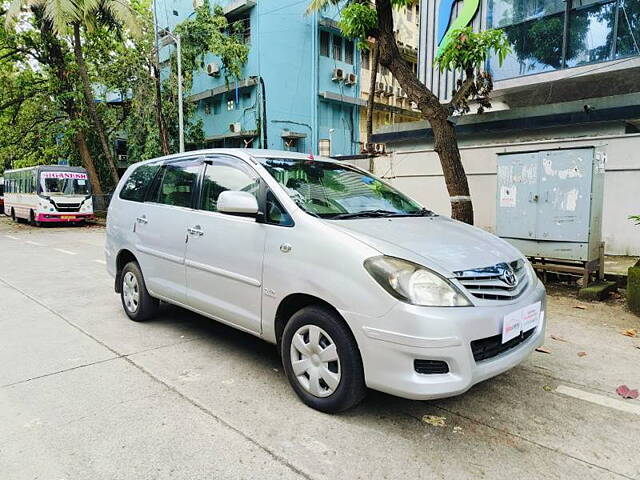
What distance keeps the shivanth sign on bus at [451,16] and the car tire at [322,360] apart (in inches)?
396

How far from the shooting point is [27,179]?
813 inches

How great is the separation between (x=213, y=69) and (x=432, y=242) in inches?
813

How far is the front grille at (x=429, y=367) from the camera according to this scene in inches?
103

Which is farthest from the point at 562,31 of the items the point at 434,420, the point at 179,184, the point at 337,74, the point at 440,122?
the point at 337,74

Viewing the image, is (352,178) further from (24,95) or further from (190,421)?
(24,95)

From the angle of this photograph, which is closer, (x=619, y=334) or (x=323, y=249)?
(x=323, y=249)

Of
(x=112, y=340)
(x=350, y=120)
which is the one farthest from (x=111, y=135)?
(x=112, y=340)

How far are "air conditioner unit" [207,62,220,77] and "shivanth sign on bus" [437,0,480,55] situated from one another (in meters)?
12.2

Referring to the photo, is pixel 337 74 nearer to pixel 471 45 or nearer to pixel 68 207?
pixel 68 207

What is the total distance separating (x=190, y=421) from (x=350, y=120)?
21296mm

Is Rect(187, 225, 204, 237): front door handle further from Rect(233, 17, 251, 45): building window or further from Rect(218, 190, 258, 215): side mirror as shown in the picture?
Rect(233, 17, 251, 45): building window

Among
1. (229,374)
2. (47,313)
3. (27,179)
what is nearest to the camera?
(229,374)

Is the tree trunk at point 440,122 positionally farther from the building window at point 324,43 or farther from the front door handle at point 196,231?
the building window at point 324,43

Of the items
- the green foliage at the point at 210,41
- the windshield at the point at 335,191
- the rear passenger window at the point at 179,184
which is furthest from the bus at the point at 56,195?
the windshield at the point at 335,191
